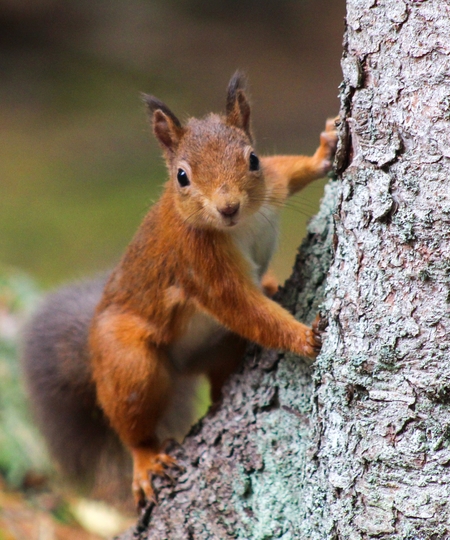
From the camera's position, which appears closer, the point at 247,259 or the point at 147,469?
the point at 247,259

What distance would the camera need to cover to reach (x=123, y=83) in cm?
675

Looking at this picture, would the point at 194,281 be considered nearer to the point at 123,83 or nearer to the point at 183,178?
the point at 183,178

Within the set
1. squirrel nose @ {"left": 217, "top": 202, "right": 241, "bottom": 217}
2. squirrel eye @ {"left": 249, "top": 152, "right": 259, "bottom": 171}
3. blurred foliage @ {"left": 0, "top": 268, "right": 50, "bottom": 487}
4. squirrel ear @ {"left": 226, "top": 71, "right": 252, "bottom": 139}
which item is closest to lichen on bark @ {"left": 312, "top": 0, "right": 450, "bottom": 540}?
squirrel nose @ {"left": 217, "top": 202, "right": 241, "bottom": 217}

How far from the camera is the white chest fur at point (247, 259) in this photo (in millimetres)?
1786

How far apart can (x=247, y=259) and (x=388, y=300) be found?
1.84 feet

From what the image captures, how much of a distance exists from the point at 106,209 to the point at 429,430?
14.6ft

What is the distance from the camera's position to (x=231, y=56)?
265 inches

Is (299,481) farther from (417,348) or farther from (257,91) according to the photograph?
(257,91)

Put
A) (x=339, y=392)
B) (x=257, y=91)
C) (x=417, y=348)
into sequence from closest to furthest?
(x=417, y=348) < (x=339, y=392) < (x=257, y=91)

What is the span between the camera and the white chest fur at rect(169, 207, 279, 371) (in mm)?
1786

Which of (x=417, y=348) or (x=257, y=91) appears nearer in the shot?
(x=417, y=348)

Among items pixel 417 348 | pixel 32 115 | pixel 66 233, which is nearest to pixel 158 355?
pixel 417 348

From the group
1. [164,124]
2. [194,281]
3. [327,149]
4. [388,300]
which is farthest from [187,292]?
[388,300]

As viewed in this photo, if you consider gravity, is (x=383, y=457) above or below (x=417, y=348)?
below
